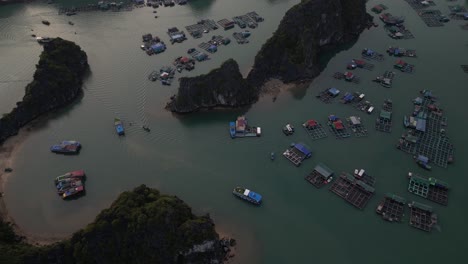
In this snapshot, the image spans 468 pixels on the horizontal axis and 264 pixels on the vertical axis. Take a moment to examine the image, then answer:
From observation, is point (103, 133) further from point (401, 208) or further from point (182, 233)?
point (401, 208)

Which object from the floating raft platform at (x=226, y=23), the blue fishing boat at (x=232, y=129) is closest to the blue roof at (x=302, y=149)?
the blue fishing boat at (x=232, y=129)

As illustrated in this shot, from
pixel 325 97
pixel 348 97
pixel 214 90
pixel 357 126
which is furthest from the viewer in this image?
pixel 325 97

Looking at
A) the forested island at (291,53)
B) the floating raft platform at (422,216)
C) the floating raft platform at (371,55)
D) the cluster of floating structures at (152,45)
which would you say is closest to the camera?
the floating raft platform at (422,216)

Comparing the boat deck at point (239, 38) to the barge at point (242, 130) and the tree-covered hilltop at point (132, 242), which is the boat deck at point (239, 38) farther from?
the tree-covered hilltop at point (132, 242)

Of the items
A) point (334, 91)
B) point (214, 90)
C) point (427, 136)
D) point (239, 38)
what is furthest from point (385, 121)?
A: point (239, 38)

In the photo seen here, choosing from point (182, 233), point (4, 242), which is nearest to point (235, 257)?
point (182, 233)

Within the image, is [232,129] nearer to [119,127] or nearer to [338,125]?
[338,125]

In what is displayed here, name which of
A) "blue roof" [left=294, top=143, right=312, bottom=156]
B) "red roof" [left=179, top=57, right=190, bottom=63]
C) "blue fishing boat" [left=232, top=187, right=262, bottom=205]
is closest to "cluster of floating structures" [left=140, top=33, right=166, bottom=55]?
"red roof" [left=179, top=57, right=190, bottom=63]
